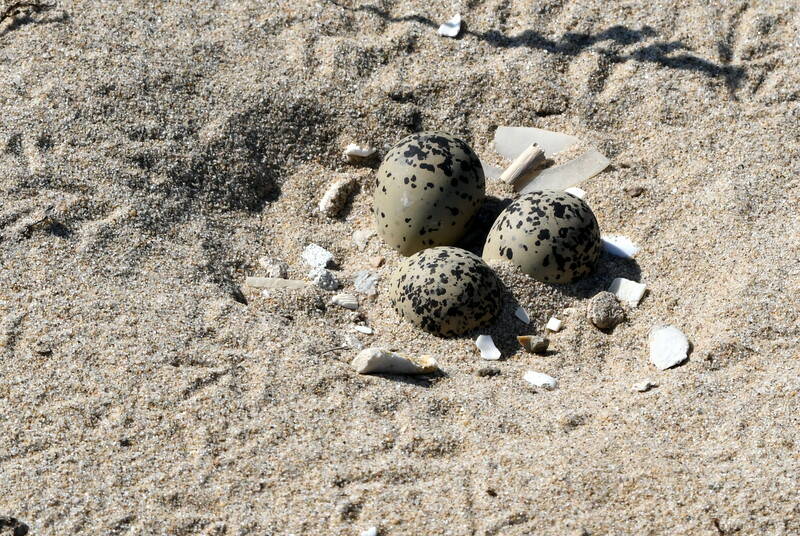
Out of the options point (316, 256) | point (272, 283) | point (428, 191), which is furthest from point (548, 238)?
point (272, 283)

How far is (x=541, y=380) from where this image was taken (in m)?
3.44

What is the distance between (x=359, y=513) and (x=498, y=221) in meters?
1.58

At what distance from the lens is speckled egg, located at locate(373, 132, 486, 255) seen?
381 centimetres

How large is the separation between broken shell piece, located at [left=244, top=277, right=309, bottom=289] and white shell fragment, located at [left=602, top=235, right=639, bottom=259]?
4.52ft

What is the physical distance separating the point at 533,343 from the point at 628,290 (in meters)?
0.53

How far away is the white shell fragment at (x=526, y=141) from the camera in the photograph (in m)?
4.50

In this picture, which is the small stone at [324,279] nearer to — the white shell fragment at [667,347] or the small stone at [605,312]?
the small stone at [605,312]

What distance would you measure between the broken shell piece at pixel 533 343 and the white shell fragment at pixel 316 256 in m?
0.96

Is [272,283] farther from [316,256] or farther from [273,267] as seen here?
[316,256]

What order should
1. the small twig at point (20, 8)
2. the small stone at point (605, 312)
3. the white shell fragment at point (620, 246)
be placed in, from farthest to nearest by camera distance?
the small twig at point (20, 8) → the white shell fragment at point (620, 246) → the small stone at point (605, 312)

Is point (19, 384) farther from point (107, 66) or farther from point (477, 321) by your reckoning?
point (107, 66)

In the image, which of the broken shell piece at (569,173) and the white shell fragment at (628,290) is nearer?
the white shell fragment at (628,290)

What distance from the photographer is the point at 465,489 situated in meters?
2.85

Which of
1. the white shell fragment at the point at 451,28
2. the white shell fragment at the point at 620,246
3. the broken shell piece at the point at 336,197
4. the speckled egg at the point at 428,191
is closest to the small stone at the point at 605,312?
the white shell fragment at the point at 620,246
